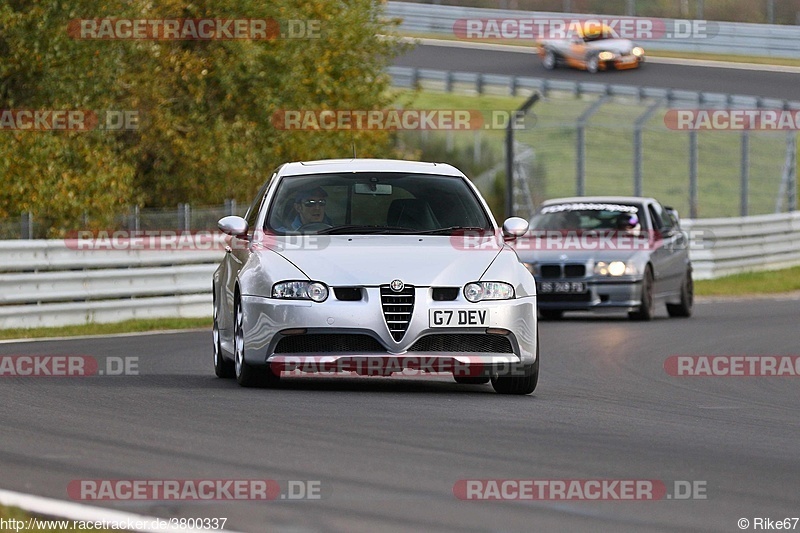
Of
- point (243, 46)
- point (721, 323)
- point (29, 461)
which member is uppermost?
point (243, 46)

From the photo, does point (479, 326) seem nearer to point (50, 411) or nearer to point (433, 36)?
point (50, 411)

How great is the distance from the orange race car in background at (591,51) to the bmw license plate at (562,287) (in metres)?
29.4

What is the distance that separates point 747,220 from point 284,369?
72.3ft

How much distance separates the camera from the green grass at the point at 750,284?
2848cm

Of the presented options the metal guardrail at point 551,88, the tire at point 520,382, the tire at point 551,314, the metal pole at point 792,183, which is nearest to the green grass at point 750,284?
the metal pole at point 792,183

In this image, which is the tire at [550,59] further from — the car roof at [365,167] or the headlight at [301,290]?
the headlight at [301,290]

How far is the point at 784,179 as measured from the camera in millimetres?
35750

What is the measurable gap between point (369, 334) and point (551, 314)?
1224cm

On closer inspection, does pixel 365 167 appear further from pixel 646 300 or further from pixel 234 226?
pixel 646 300

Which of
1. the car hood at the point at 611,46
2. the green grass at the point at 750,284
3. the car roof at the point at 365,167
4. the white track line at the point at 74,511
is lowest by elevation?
the green grass at the point at 750,284

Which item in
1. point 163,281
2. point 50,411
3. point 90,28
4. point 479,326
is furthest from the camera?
point 90,28

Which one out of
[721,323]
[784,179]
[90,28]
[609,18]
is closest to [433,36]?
[609,18]

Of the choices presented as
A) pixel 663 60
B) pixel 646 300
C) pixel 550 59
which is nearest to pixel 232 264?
pixel 646 300

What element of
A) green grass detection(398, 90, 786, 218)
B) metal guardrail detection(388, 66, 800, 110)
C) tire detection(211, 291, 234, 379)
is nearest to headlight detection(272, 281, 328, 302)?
tire detection(211, 291, 234, 379)
